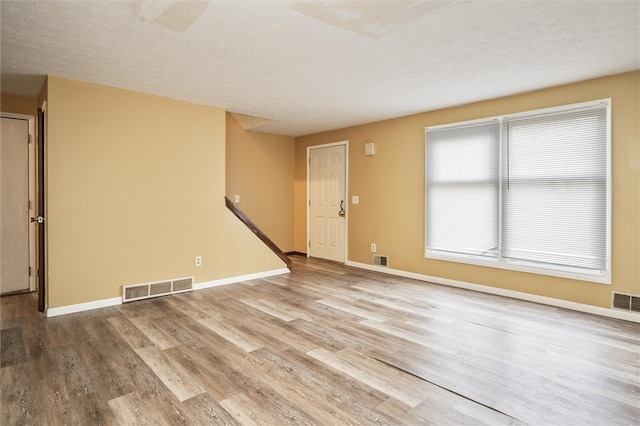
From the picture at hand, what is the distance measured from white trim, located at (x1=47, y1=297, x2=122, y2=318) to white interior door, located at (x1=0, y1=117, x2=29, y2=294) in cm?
132

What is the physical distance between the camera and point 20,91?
159 inches

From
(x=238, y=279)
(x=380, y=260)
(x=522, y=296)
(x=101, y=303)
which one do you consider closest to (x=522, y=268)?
(x=522, y=296)

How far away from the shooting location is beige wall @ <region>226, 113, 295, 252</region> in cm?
609

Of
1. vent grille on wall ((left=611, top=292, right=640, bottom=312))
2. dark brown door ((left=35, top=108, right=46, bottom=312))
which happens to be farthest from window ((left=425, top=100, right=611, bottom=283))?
dark brown door ((left=35, top=108, right=46, bottom=312))

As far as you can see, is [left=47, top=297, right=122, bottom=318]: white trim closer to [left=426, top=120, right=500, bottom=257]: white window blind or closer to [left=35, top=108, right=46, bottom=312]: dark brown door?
[left=35, top=108, right=46, bottom=312]: dark brown door

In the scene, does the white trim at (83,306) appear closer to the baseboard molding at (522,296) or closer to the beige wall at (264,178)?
the beige wall at (264,178)

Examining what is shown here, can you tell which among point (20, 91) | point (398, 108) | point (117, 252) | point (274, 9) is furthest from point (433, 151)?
point (20, 91)

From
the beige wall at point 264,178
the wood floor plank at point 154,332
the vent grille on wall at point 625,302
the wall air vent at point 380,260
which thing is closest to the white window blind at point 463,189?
the wall air vent at point 380,260

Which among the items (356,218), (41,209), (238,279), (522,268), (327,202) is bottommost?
(238,279)

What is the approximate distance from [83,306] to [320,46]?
356 cm

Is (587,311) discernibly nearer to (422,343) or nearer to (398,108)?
(422,343)

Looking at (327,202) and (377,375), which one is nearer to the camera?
(377,375)

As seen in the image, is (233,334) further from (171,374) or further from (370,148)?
(370,148)

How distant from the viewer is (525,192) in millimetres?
4070
